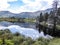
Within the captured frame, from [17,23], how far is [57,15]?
71 cm

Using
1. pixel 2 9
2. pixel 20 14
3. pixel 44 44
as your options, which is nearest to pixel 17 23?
pixel 20 14

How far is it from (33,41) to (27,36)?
0.44 ft

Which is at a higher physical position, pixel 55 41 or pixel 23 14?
pixel 23 14

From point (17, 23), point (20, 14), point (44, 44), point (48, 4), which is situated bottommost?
point (44, 44)

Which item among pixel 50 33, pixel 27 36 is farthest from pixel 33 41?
pixel 50 33

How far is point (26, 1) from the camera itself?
7.66 feet

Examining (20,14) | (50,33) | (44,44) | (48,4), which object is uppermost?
(48,4)

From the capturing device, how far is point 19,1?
2316mm

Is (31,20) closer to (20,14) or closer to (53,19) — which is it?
(20,14)

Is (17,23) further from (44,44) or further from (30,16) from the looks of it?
(44,44)

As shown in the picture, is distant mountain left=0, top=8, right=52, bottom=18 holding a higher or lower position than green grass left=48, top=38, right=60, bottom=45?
higher

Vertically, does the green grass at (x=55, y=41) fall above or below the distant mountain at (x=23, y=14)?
below

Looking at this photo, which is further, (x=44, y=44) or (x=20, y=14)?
(x=20, y=14)

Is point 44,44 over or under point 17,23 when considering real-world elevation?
under
